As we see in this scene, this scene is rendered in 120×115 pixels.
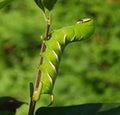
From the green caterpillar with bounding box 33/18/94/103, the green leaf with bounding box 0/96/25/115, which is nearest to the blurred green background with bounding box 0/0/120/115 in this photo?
the green leaf with bounding box 0/96/25/115

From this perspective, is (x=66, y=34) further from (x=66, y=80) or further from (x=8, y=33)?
(x=8, y=33)

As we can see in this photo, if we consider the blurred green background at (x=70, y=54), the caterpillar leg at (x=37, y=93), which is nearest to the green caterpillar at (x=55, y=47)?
the caterpillar leg at (x=37, y=93)

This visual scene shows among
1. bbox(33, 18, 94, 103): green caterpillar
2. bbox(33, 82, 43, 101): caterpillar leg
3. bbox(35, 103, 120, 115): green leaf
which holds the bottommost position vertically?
bbox(35, 103, 120, 115): green leaf

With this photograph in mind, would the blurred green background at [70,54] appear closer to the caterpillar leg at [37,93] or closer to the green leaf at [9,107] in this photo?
the green leaf at [9,107]

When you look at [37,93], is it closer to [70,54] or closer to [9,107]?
[9,107]

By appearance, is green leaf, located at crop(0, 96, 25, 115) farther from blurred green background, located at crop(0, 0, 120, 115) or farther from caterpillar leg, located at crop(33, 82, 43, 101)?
blurred green background, located at crop(0, 0, 120, 115)
